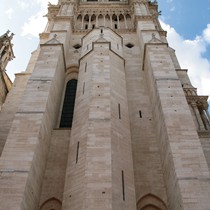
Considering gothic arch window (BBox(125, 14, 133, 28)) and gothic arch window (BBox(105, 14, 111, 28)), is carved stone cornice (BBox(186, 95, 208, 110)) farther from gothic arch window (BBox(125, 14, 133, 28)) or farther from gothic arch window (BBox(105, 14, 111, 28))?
gothic arch window (BBox(105, 14, 111, 28))

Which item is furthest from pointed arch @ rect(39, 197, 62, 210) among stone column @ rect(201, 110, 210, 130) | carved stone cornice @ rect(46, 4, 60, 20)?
carved stone cornice @ rect(46, 4, 60, 20)

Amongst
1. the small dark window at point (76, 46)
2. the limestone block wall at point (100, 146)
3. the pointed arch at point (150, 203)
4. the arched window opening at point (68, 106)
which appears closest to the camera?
the limestone block wall at point (100, 146)

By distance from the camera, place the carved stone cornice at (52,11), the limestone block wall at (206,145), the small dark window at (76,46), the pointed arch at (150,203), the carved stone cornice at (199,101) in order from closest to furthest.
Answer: the pointed arch at (150,203)
the limestone block wall at (206,145)
the carved stone cornice at (199,101)
the small dark window at (76,46)
the carved stone cornice at (52,11)

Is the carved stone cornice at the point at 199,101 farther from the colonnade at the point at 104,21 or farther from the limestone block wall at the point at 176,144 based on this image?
the colonnade at the point at 104,21

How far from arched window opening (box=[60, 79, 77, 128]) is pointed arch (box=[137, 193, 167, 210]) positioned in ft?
17.3

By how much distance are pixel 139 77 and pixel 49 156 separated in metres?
7.16

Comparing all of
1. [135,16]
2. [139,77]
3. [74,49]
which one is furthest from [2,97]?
[135,16]

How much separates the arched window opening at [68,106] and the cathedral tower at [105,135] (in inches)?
2.2

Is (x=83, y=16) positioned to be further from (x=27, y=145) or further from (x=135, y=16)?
(x=27, y=145)

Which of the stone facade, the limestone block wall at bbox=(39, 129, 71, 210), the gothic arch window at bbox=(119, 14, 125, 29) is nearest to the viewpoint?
the limestone block wall at bbox=(39, 129, 71, 210)

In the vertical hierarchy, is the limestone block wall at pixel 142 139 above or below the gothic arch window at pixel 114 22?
below

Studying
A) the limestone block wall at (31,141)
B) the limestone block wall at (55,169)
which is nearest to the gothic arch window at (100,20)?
the limestone block wall at (31,141)

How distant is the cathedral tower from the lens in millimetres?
8406

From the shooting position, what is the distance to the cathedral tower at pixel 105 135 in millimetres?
8406
